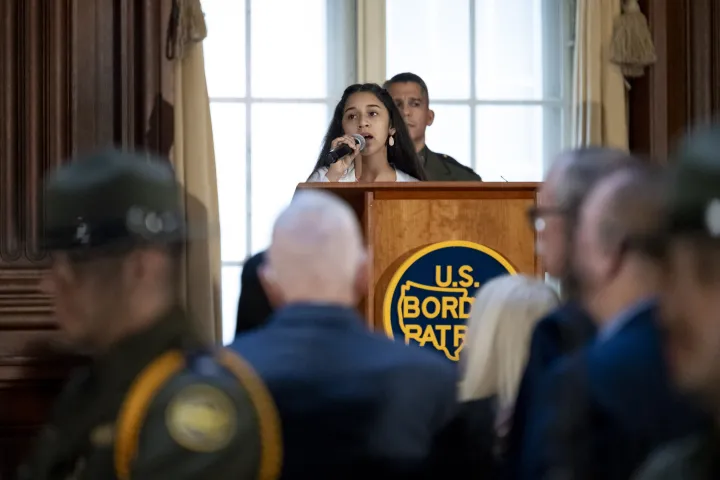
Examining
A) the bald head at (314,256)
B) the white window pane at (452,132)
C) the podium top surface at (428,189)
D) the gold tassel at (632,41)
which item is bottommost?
the bald head at (314,256)

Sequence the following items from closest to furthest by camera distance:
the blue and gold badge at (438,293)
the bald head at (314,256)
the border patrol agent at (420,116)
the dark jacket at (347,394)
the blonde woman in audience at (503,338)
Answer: the dark jacket at (347,394) < the bald head at (314,256) < the blonde woman in audience at (503,338) < the blue and gold badge at (438,293) < the border patrol agent at (420,116)

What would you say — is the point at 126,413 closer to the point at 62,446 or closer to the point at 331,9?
the point at 62,446

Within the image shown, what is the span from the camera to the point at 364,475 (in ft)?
5.00

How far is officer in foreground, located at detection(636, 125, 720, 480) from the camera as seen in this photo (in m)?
0.97

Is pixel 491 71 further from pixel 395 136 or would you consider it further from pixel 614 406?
pixel 614 406

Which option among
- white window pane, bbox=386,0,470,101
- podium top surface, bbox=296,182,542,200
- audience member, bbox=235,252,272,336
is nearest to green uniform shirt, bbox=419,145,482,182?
white window pane, bbox=386,0,470,101

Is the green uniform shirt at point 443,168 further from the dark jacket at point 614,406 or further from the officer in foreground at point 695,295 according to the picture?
the officer in foreground at point 695,295

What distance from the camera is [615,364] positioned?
1.30m

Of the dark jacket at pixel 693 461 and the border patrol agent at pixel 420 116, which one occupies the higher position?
the border patrol agent at pixel 420 116

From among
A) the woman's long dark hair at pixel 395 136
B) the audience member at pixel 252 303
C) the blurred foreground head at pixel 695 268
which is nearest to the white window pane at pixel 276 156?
the woman's long dark hair at pixel 395 136

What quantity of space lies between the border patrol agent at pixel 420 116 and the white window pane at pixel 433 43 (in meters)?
0.30

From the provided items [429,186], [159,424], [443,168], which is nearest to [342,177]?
[429,186]

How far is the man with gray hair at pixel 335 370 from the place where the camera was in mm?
1509

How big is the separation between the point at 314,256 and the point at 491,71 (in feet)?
11.4
